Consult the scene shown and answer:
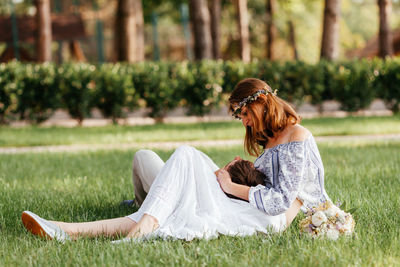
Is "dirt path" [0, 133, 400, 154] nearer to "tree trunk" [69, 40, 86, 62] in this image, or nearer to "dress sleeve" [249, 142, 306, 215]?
"dress sleeve" [249, 142, 306, 215]

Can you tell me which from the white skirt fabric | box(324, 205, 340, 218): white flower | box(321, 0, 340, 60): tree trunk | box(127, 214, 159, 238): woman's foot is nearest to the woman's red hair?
the white skirt fabric

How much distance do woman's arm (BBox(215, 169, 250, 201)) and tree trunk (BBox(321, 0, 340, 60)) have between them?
15.3 m

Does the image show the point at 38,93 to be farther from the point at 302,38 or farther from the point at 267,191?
the point at 302,38

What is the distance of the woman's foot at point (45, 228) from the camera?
3.92m

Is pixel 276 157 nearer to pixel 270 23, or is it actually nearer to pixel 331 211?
pixel 331 211

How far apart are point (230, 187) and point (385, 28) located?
19.8m

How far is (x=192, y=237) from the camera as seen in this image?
385 cm

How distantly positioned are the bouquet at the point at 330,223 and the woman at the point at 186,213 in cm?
34

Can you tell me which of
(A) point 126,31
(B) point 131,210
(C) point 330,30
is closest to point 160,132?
(B) point 131,210

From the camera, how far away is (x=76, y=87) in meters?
14.6

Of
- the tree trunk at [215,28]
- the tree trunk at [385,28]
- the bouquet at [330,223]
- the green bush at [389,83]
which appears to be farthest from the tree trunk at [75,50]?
the bouquet at [330,223]

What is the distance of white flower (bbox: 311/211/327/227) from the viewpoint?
373cm

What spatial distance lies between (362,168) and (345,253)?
3903mm

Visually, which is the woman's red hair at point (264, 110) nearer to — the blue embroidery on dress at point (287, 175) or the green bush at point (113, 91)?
the blue embroidery on dress at point (287, 175)
